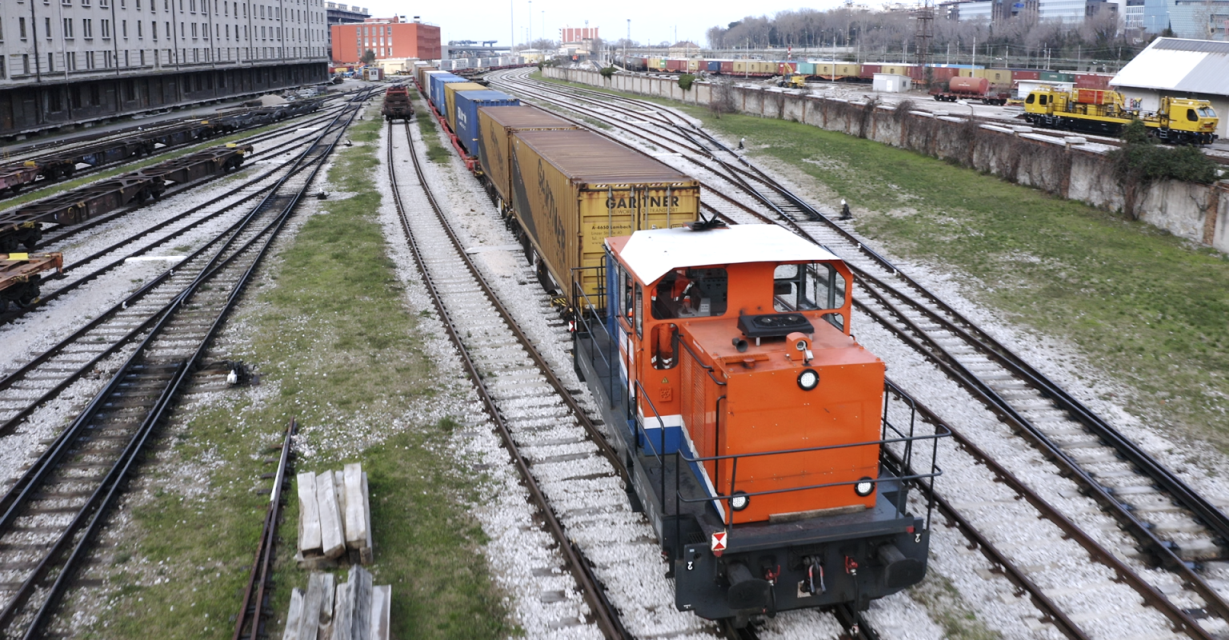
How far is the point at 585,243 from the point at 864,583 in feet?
26.9

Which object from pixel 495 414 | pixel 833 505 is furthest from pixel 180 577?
pixel 833 505

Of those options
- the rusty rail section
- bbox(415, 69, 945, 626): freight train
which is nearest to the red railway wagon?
bbox(415, 69, 945, 626): freight train

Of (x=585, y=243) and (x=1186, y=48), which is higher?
(x=1186, y=48)

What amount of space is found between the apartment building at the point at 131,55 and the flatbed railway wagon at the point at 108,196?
19206mm

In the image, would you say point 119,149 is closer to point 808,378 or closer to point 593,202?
point 593,202

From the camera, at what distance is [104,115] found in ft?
193

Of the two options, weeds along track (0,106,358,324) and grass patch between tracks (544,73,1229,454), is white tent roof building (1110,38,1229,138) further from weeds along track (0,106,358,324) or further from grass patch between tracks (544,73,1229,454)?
weeds along track (0,106,358,324)

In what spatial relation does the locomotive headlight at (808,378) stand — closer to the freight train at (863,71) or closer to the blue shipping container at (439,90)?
the blue shipping container at (439,90)

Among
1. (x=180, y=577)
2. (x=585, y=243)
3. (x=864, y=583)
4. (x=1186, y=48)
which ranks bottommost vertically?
(x=180, y=577)

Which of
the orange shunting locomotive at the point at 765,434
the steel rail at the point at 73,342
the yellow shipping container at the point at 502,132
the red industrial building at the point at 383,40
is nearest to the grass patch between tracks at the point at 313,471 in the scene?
the steel rail at the point at 73,342

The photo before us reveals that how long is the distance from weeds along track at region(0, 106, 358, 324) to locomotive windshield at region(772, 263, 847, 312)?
11597mm

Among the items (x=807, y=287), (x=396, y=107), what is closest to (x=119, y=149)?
(x=396, y=107)

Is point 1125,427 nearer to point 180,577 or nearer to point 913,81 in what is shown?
point 180,577

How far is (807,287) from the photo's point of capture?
8.61 meters
